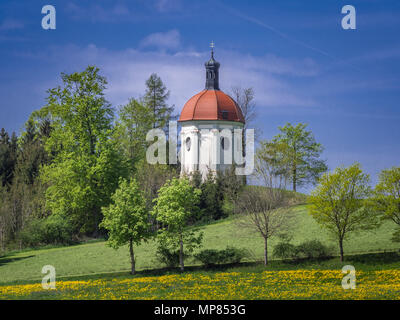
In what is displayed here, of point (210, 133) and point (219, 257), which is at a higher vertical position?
point (210, 133)

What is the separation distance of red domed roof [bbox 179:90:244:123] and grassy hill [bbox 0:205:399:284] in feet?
64.6

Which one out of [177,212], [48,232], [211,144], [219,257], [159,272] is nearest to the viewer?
[159,272]

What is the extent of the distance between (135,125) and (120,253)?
85.7ft

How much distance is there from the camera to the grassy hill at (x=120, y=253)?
32438mm

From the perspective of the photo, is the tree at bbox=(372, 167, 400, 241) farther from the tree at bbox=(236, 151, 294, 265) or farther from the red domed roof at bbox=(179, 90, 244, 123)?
the red domed roof at bbox=(179, 90, 244, 123)

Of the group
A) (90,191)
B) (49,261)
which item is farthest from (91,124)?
(49,261)

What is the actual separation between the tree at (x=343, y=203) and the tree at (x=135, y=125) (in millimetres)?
28576

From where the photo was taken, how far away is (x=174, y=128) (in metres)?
64.2

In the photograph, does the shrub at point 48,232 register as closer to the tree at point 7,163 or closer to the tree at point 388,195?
the tree at point 7,163

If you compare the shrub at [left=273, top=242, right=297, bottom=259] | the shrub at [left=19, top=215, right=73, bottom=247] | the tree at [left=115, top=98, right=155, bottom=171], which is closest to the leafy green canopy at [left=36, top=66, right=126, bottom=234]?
the shrub at [left=19, top=215, right=73, bottom=247]

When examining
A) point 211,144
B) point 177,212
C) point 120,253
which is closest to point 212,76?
point 211,144

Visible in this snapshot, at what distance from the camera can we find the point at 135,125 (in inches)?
2421

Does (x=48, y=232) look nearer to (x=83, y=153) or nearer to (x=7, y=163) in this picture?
(x=83, y=153)

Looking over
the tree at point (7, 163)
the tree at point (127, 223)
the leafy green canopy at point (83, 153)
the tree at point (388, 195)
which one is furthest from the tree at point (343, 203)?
the tree at point (7, 163)
